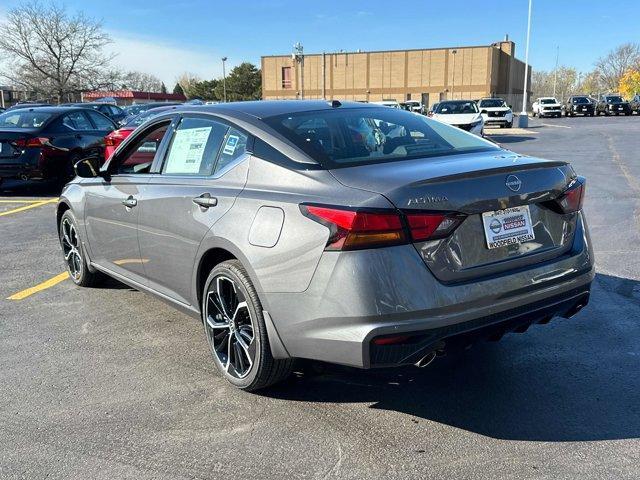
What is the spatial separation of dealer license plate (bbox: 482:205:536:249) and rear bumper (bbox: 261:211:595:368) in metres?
0.17

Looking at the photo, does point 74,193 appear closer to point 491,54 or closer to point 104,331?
point 104,331

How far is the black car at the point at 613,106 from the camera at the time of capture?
165ft

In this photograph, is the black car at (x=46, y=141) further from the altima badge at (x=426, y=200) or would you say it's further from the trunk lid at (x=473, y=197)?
the altima badge at (x=426, y=200)

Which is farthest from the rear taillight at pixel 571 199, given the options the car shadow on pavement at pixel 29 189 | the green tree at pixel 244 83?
→ the green tree at pixel 244 83

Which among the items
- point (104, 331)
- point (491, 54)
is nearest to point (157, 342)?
point (104, 331)

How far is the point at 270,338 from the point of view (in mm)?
3109

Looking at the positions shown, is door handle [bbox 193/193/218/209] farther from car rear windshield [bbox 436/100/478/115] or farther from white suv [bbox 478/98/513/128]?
white suv [bbox 478/98/513/128]

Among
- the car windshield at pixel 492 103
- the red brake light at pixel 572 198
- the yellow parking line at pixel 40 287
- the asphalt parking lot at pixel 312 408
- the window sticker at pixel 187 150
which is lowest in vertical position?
the yellow parking line at pixel 40 287

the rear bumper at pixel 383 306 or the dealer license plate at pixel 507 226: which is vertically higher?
the dealer license plate at pixel 507 226

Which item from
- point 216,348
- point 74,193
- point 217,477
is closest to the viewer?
point 217,477

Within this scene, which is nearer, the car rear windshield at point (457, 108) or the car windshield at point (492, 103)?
the car rear windshield at point (457, 108)

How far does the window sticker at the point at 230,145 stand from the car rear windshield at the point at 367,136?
9.1 inches

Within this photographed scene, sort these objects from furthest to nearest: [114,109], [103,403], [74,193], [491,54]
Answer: [491,54]
[114,109]
[74,193]
[103,403]

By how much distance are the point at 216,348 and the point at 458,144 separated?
6.52 feet
